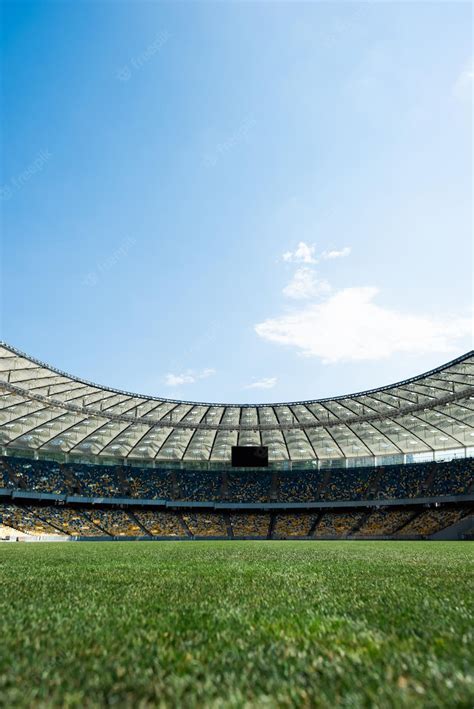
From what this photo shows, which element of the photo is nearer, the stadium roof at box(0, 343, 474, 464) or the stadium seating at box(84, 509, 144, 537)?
the stadium roof at box(0, 343, 474, 464)

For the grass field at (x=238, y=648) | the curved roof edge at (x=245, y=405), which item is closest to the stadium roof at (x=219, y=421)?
the curved roof edge at (x=245, y=405)

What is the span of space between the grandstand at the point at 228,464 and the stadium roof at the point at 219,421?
168mm

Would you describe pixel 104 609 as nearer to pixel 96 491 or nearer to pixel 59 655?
pixel 59 655

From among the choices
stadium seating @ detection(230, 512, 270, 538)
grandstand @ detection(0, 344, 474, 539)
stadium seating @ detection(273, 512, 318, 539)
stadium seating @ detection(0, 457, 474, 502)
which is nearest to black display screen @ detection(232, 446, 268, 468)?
grandstand @ detection(0, 344, 474, 539)

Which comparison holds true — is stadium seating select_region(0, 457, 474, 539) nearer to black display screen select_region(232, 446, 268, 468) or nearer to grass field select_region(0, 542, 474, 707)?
black display screen select_region(232, 446, 268, 468)

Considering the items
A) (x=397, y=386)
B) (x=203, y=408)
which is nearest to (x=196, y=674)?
(x=397, y=386)

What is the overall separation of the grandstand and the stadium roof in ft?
0.55

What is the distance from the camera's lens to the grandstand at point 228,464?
4034 centimetres

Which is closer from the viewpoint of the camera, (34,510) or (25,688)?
(25,688)

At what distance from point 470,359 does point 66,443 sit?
4020cm

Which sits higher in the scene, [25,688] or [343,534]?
[25,688]

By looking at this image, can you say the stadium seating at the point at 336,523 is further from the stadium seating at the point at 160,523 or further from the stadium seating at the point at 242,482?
the stadium seating at the point at 160,523

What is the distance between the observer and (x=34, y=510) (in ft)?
149

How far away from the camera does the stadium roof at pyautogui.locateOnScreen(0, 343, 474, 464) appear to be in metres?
35.8
